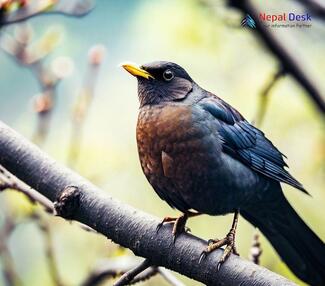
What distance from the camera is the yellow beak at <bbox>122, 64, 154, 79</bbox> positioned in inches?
100

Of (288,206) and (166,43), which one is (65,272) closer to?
(166,43)

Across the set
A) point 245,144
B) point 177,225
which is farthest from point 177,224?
point 245,144

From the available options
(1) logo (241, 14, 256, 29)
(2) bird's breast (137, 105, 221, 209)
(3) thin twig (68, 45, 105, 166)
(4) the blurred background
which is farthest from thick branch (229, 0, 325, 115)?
(3) thin twig (68, 45, 105, 166)

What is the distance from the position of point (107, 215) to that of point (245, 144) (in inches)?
32.7

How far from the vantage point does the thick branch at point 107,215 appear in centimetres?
210

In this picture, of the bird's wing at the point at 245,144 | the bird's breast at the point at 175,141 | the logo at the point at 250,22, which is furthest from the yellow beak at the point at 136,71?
the logo at the point at 250,22

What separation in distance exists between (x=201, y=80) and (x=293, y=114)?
0.67 metres

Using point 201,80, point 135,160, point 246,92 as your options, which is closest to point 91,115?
point 135,160

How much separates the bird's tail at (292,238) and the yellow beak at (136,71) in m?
0.71

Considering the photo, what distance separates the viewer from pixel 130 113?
487cm

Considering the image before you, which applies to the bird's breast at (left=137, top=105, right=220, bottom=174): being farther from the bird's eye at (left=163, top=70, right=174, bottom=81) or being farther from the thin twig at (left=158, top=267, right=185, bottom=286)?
the thin twig at (left=158, top=267, right=185, bottom=286)

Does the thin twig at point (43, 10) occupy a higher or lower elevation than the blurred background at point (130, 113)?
higher

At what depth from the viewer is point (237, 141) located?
272cm

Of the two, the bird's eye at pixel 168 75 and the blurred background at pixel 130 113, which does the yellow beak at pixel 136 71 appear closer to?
the bird's eye at pixel 168 75
